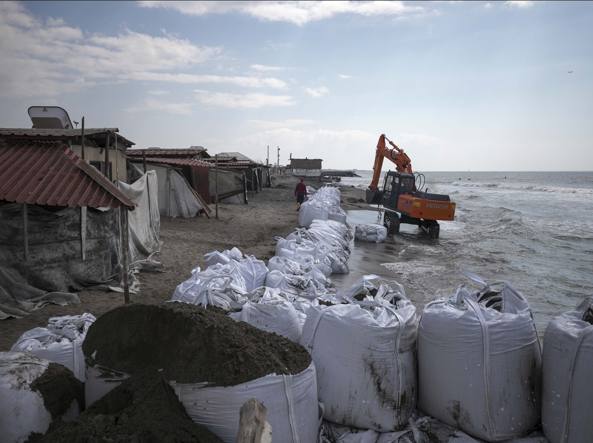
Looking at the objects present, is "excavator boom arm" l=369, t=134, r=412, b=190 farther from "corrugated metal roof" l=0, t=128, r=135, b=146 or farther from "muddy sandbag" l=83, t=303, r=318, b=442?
"muddy sandbag" l=83, t=303, r=318, b=442

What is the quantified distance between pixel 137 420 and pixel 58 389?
808 millimetres

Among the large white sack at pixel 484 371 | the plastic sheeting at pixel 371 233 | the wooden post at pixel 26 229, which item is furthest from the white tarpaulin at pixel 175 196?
the large white sack at pixel 484 371

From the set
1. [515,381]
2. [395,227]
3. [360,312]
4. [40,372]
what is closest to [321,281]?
[360,312]

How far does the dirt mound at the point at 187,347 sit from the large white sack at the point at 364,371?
1.11ft

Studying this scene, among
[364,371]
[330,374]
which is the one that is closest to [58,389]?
[330,374]

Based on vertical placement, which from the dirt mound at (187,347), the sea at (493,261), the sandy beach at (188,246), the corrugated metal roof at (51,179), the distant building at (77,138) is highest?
the distant building at (77,138)

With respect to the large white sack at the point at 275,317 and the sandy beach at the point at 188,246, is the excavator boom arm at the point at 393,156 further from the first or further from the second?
the large white sack at the point at 275,317

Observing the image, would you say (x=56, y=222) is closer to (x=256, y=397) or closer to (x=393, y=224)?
(x=256, y=397)

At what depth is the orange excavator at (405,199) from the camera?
501 inches

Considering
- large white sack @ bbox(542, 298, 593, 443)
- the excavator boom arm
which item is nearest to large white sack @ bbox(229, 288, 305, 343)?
large white sack @ bbox(542, 298, 593, 443)

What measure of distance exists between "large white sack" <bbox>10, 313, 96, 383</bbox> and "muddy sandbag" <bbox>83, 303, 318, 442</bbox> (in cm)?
45

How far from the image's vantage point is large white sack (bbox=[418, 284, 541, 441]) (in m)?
2.55

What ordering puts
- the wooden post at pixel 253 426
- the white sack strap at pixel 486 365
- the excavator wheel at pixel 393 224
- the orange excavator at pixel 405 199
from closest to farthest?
1. the wooden post at pixel 253 426
2. the white sack strap at pixel 486 365
3. the orange excavator at pixel 405 199
4. the excavator wheel at pixel 393 224

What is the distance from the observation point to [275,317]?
125 inches
